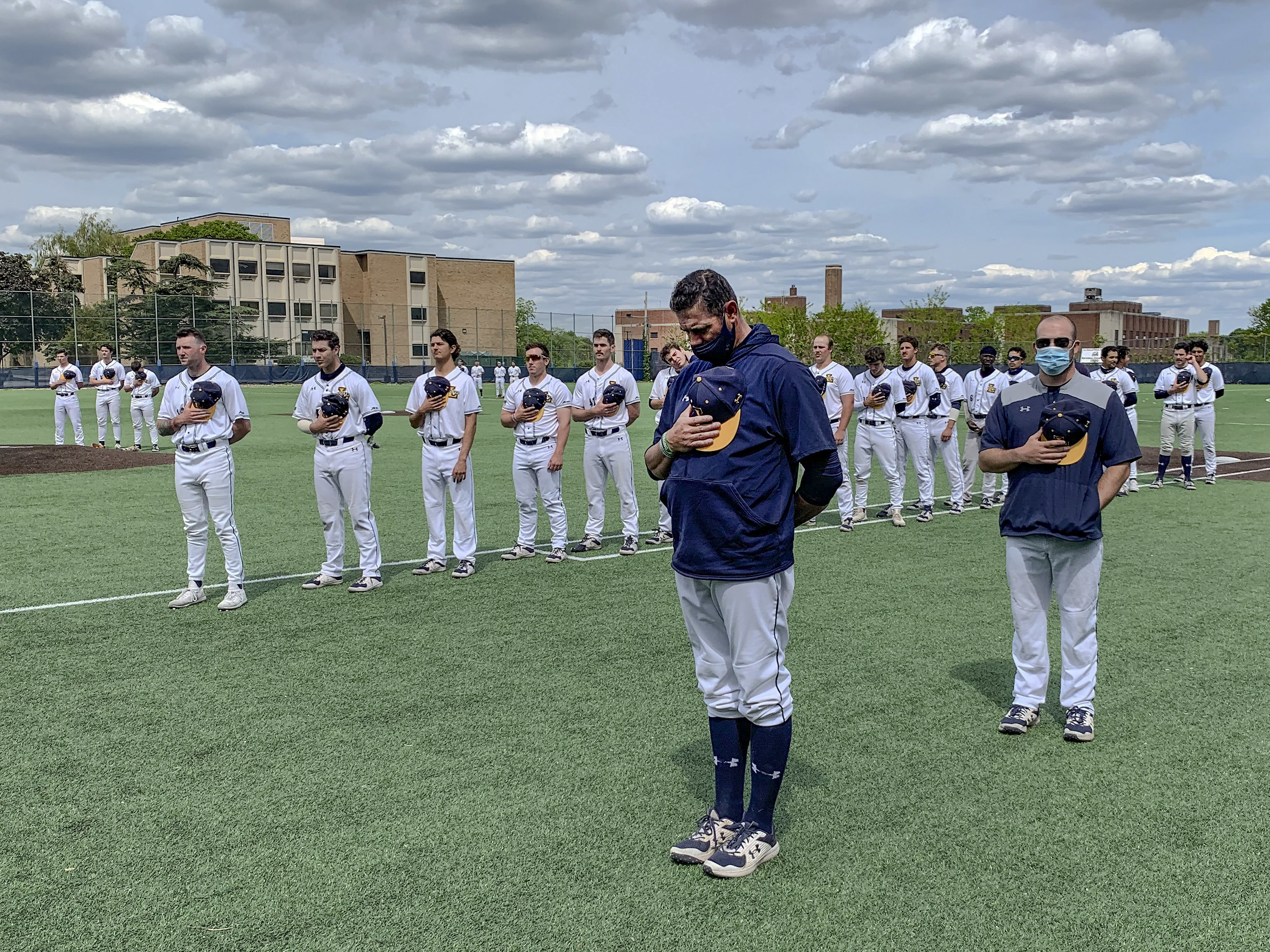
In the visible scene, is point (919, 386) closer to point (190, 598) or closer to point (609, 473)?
point (609, 473)

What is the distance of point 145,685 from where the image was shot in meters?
6.25

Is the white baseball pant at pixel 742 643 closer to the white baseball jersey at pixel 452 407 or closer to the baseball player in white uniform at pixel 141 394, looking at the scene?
the white baseball jersey at pixel 452 407

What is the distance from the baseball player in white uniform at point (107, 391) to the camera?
21.0 meters

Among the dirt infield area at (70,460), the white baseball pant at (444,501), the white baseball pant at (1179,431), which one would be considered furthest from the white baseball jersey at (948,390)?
the dirt infield area at (70,460)

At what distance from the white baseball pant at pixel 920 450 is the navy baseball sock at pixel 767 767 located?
9.31 meters

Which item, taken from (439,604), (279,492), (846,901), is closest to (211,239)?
(279,492)

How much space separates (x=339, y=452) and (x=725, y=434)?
5923mm

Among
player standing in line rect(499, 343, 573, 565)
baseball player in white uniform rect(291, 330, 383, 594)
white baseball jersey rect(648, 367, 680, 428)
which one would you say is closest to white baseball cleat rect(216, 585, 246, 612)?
baseball player in white uniform rect(291, 330, 383, 594)

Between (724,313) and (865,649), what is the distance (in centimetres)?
377

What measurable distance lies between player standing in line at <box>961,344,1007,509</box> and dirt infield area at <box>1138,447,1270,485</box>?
3507mm

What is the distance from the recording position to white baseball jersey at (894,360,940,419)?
12.7m

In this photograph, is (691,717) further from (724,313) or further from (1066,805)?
(724,313)

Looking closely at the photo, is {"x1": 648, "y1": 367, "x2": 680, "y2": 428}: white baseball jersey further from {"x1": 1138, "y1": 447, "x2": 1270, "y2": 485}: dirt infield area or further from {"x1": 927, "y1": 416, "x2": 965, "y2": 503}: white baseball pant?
{"x1": 1138, "y1": 447, "x2": 1270, "y2": 485}: dirt infield area

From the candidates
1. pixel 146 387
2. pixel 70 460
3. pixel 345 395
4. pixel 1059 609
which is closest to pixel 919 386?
pixel 345 395
